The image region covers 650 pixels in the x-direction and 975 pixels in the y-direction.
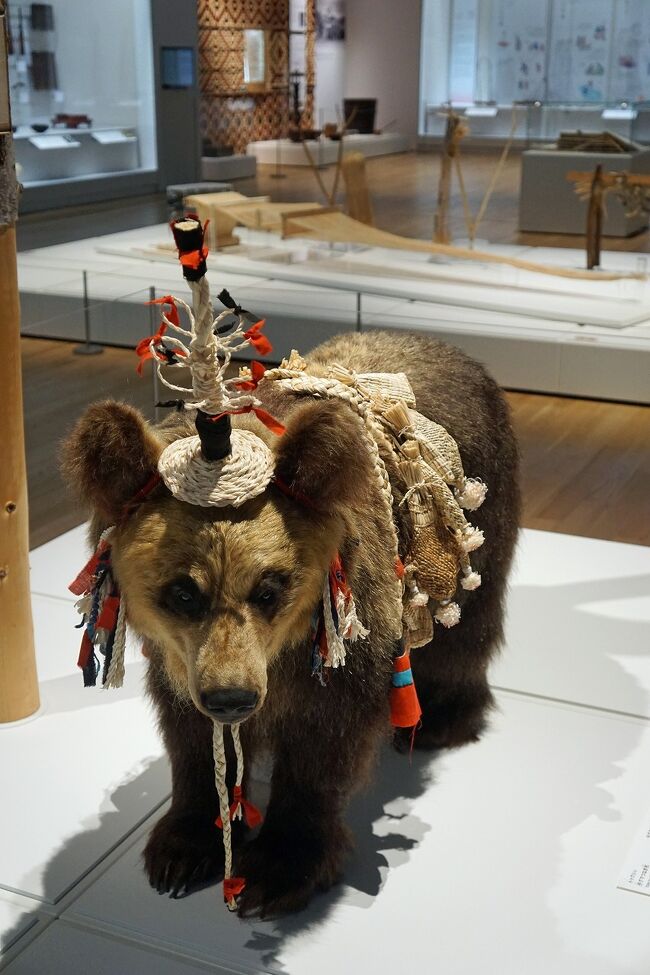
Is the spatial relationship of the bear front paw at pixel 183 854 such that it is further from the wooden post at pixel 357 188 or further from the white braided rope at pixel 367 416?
the wooden post at pixel 357 188

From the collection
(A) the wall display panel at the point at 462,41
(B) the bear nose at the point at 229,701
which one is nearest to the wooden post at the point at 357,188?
(A) the wall display panel at the point at 462,41

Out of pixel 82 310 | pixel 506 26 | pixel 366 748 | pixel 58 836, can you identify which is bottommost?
pixel 58 836

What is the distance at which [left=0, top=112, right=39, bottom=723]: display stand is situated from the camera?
99.2 inches

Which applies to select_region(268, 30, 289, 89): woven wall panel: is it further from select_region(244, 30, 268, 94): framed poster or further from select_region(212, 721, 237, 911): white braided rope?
select_region(212, 721, 237, 911): white braided rope

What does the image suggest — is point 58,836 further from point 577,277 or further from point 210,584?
point 577,277

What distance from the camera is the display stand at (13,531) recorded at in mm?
2520

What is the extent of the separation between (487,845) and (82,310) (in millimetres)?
2613

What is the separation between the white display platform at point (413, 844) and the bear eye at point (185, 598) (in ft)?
2.16

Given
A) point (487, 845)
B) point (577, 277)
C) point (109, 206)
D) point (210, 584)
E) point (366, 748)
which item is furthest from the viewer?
point (109, 206)

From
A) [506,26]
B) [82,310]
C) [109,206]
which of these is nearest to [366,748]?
[82,310]

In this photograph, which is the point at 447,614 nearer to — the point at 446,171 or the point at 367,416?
the point at 367,416

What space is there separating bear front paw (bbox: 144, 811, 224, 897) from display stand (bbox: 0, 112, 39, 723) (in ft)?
2.28

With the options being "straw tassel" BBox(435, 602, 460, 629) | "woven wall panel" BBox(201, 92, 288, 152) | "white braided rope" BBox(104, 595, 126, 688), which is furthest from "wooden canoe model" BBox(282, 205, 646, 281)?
"white braided rope" BBox(104, 595, 126, 688)

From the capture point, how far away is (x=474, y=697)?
2611 millimetres
